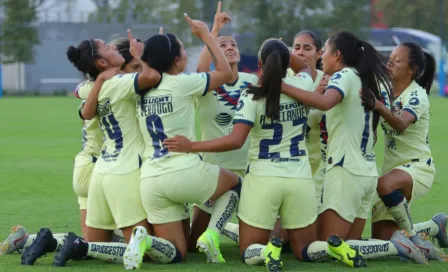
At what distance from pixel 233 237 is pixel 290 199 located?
4.02 ft

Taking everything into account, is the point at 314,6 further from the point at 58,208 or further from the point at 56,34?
the point at 58,208

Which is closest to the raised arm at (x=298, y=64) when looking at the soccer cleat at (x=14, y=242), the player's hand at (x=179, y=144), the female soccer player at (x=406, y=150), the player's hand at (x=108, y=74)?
the female soccer player at (x=406, y=150)

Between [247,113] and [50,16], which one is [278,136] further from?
[50,16]

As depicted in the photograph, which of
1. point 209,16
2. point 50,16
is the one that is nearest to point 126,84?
point 209,16

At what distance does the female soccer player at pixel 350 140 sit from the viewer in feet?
24.1

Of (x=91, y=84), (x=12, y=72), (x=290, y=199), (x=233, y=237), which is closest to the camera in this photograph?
(x=290, y=199)

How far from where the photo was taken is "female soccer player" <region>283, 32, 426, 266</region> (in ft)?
24.1

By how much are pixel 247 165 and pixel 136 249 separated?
1140mm

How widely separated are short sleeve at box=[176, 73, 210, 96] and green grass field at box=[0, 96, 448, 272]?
129 cm

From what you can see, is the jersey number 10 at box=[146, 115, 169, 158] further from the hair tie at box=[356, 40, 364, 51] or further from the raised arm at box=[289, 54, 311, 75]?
the hair tie at box=[356, 40, 364, 51]

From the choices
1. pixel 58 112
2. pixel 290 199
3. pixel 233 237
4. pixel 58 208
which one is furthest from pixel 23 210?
pixel 58 112

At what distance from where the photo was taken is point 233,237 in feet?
27.2

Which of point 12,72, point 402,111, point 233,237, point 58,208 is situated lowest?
point 12,72

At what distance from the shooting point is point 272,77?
23.2 feet
